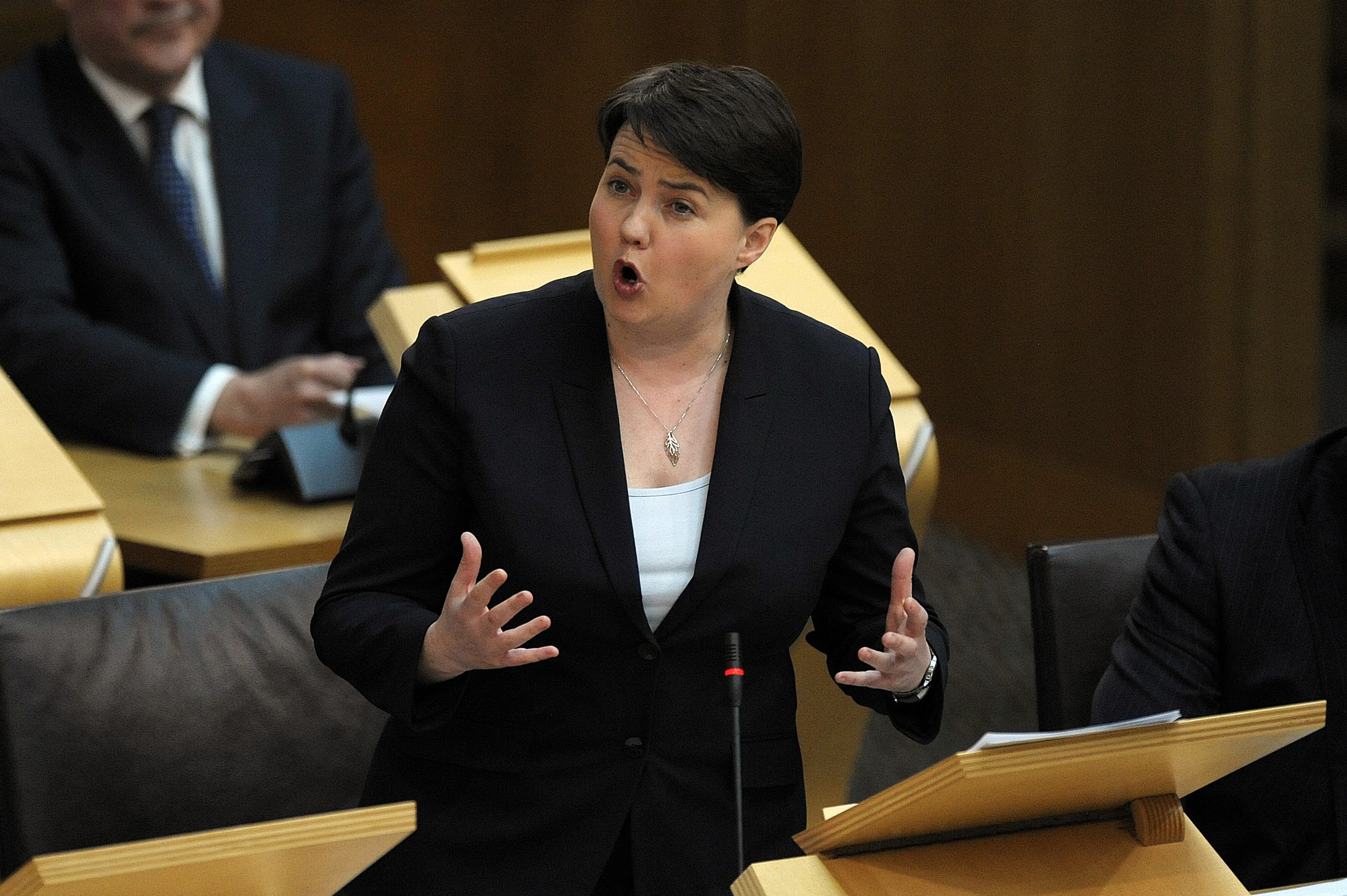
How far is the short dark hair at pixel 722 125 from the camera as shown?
65.4 inches

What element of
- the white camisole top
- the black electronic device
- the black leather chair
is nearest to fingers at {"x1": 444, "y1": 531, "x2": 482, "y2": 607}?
the white camisole top

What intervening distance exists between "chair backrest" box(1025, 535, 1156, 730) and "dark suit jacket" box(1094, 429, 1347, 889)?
13 centimetres

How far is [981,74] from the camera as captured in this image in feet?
14.4

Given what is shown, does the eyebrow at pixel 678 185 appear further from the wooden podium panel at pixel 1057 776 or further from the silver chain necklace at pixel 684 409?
the wooden podium panel at pixel 1057 776

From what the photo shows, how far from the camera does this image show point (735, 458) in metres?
1.75

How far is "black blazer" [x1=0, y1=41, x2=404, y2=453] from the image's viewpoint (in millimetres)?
3096

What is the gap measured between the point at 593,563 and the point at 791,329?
0.37 m

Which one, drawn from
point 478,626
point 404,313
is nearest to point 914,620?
point 478,626

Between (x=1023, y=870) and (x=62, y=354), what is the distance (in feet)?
7.51

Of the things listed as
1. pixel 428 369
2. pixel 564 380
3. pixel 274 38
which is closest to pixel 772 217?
pixel 564 380

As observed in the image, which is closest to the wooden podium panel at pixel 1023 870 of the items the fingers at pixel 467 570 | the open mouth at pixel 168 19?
the fingers at pixel 467 570

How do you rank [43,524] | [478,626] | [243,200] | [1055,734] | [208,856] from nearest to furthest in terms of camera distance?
[208,856] < [1055,734] < [478,626] < [43,524] < [243,200]

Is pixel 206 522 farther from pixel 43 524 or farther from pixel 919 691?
pixel 919 691

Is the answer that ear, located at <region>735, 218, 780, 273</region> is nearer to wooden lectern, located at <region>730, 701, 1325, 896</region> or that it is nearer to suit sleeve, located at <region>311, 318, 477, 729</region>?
suit sleeve, located at <region>311, 318, 477, 729</region>
